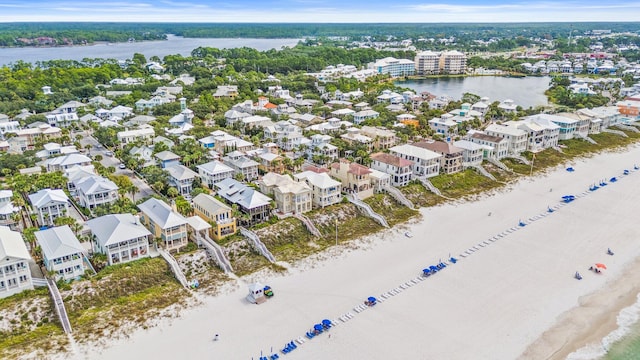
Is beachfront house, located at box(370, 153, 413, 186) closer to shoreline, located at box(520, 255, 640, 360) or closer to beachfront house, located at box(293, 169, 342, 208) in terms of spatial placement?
beachfront house, located at box(293, 169, 342, 208)

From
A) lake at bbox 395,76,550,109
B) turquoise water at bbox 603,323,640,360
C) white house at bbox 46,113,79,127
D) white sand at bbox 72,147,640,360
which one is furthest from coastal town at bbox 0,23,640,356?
turquoise water at bbox 603,323,640,360

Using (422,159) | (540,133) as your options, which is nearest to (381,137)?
(422,159)

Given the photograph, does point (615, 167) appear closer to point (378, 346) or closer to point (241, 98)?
point (378, 346)

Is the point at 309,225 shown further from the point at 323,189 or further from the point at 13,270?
the point at 13,270

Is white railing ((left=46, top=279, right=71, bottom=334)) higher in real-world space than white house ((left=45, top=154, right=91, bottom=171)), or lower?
lower

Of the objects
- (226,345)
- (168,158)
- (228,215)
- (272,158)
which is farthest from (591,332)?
(168,158)

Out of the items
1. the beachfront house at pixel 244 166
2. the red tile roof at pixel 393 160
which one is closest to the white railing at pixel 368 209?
the red tile roof at pixel 393 160

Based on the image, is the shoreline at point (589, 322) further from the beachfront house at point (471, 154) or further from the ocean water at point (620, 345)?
the beachfront house at point (471, 154)
